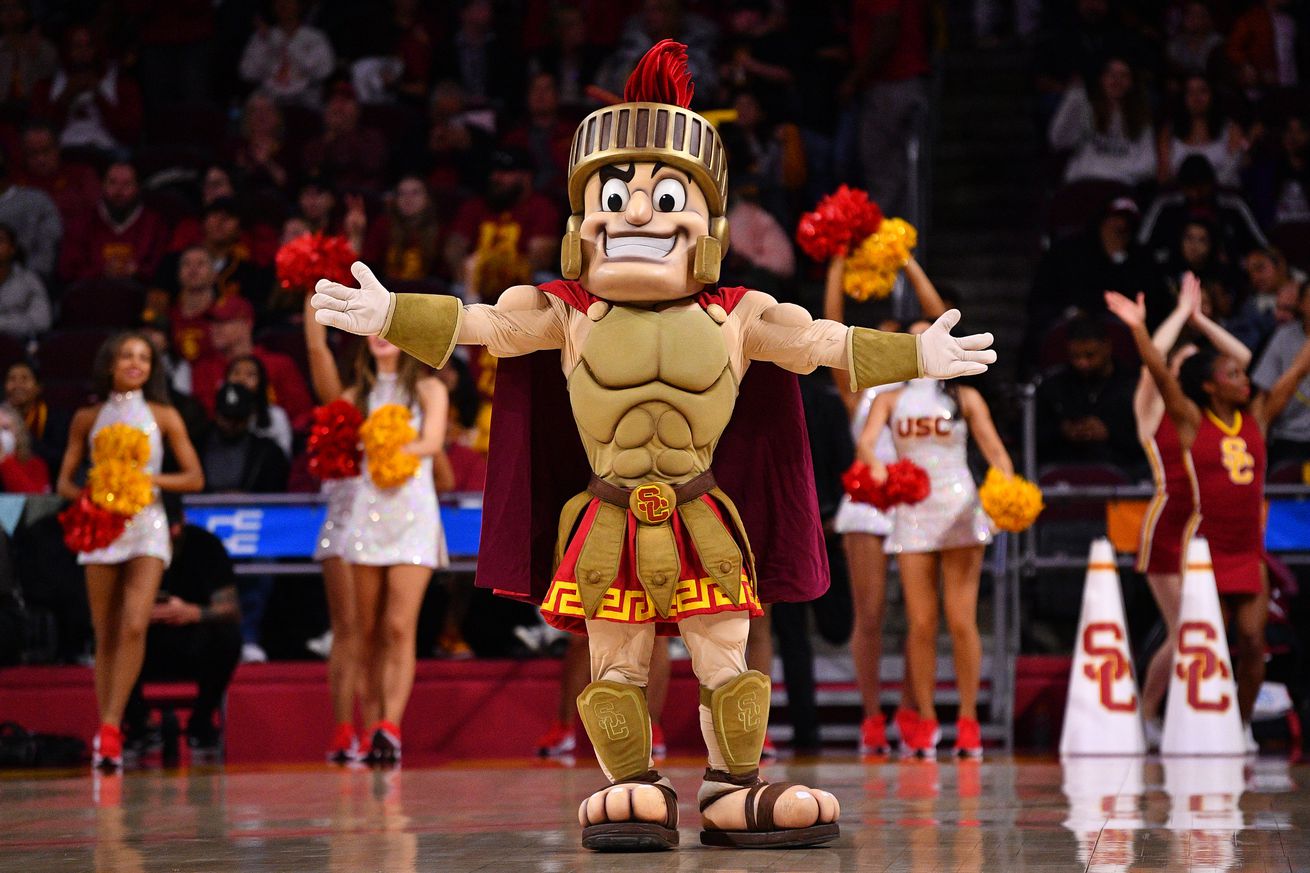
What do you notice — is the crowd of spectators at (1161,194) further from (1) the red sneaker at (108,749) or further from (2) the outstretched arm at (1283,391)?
(1) the red sneaker at (108,749)

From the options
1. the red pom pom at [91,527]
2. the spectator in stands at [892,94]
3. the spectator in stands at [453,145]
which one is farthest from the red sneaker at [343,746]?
the spectator in stands at [892,94]

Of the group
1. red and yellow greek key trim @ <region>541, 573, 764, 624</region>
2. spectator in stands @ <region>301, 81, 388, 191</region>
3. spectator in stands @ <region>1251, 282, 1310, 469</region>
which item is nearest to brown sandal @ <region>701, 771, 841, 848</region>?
red and yellow greek key trim @ <region>541, 573, 764, 624</region>

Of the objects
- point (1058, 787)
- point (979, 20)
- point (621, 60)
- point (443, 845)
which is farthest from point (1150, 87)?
point (443, 845)

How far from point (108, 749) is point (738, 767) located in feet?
12.2

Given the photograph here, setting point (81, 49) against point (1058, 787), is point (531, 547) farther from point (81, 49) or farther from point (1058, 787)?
point (81, 49)

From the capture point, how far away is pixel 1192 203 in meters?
10.7

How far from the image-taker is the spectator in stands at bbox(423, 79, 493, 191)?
480 inches

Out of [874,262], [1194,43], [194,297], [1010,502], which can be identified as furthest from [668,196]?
[1194,43]

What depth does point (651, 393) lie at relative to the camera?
4793mm

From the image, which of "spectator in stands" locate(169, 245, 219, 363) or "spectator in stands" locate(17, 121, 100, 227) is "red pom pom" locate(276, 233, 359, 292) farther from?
"spectator in stands" locate(17, 121, 100, 227)

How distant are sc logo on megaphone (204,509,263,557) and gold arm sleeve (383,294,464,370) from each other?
4.14 metres

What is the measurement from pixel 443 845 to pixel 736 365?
146cm

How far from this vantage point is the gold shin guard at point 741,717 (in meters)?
4.81

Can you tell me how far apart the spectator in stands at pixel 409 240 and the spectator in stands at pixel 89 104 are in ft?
8.89
